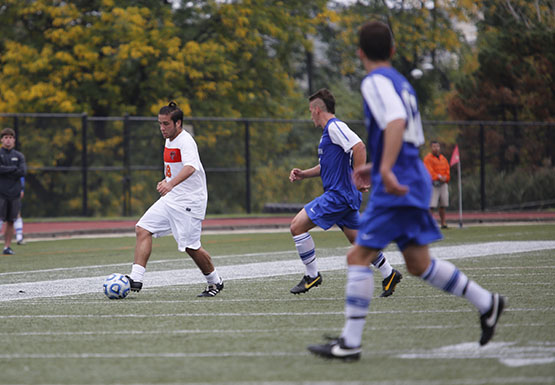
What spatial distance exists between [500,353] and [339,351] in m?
1.06

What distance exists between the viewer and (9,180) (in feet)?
52.8

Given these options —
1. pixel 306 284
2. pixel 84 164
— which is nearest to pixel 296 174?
pixel 306 284

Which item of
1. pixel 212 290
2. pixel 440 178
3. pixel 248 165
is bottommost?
pixel 248 165

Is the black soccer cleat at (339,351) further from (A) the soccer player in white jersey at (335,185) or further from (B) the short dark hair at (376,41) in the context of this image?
(A) the soccer player in white jersey at (335,185)

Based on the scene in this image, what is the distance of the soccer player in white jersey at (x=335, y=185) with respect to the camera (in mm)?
8773

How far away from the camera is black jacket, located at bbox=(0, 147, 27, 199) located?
15.8 m

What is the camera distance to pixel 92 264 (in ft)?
43.7

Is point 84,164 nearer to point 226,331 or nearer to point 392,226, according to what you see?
point 226,331

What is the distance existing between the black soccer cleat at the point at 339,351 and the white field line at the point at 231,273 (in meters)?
4.68

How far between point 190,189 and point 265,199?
18954 millimetres

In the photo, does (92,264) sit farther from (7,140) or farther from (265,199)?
(265,199)

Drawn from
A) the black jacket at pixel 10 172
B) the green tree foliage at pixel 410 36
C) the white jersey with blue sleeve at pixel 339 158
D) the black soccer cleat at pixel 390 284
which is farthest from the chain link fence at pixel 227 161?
the black soccer cleat at pixel 390 284

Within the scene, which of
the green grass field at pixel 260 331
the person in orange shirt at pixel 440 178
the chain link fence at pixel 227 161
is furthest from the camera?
the chain link fence at pixel 227 161

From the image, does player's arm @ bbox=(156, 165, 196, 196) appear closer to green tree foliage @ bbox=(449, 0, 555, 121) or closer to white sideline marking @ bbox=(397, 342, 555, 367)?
white sideline marking @ bbox=(397, 342, 555, 367)
